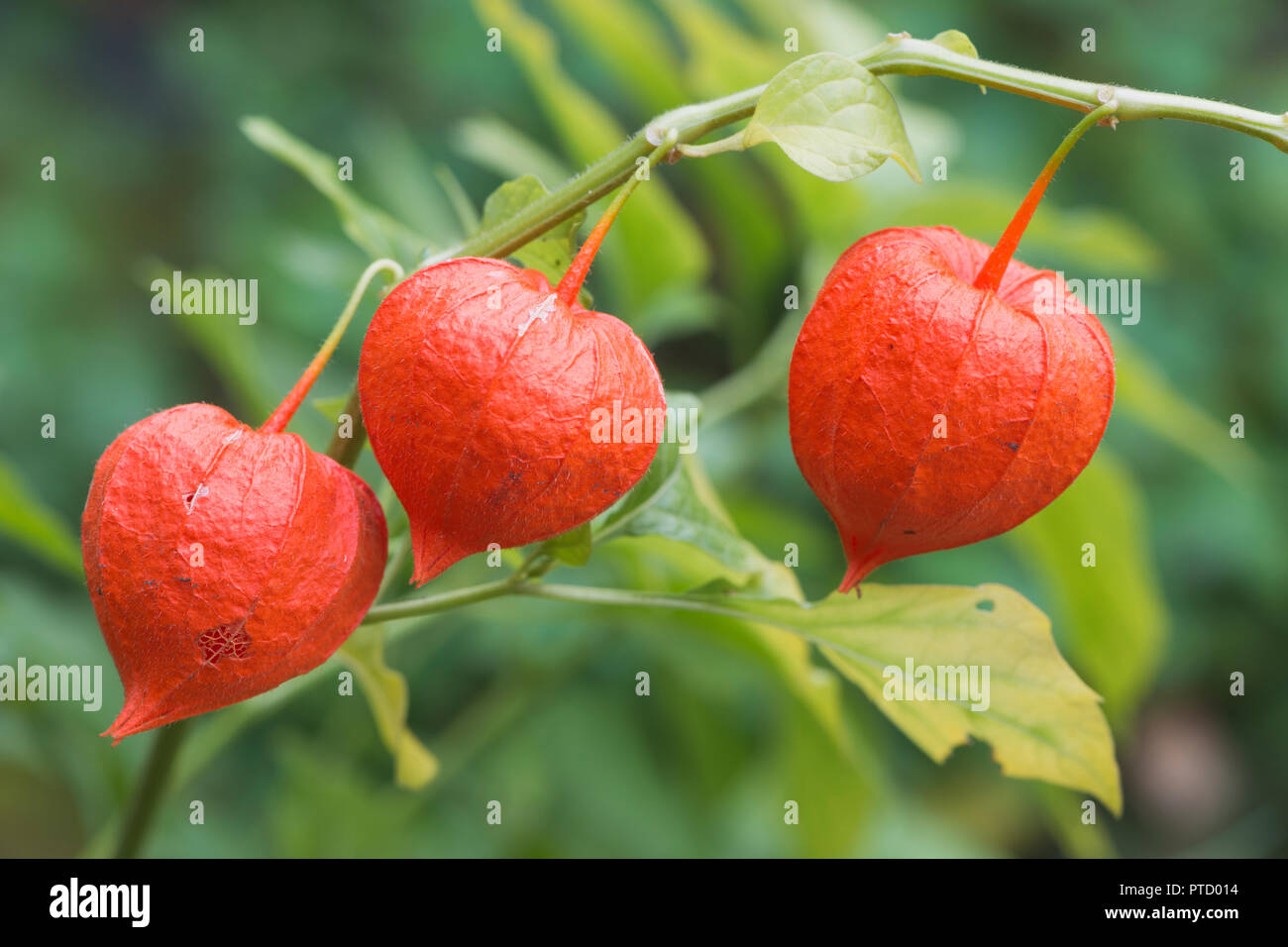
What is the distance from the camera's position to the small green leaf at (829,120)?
1.37 ft

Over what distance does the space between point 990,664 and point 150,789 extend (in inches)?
17.2

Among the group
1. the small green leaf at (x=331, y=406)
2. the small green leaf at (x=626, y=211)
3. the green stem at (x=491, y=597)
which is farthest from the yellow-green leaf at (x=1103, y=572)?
the small green leaf at (x=331, y=406)

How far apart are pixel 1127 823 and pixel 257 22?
207cm

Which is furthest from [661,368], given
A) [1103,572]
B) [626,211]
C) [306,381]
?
[306,381]

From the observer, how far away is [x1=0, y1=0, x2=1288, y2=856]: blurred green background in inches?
41.0

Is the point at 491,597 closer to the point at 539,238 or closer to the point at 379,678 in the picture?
the point at 379,678

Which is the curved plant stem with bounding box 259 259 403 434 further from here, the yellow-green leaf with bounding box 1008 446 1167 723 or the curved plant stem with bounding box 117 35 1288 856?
the yellow-green leaf with bounding box 1008 446 1167 723

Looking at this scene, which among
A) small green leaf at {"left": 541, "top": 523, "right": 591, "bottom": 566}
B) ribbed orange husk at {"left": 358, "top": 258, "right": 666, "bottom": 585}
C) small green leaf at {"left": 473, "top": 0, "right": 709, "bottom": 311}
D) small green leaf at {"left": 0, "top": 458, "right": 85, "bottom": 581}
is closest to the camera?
ribbed orange husk at {"left": 358, "top": 258, "right": 666, "bottom": 585}

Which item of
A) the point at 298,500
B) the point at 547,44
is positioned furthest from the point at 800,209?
the point at 298,500

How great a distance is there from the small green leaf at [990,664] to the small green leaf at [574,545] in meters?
0.11

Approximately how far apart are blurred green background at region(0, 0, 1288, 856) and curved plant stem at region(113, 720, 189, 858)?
0.19 metres

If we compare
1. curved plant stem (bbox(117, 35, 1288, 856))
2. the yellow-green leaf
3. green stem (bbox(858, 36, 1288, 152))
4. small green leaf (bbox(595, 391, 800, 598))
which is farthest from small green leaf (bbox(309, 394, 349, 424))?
the yellow-green leaf

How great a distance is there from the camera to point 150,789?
1.94 feet

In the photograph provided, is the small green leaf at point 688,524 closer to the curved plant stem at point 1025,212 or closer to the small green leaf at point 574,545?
the small green leaf at point 574,545
